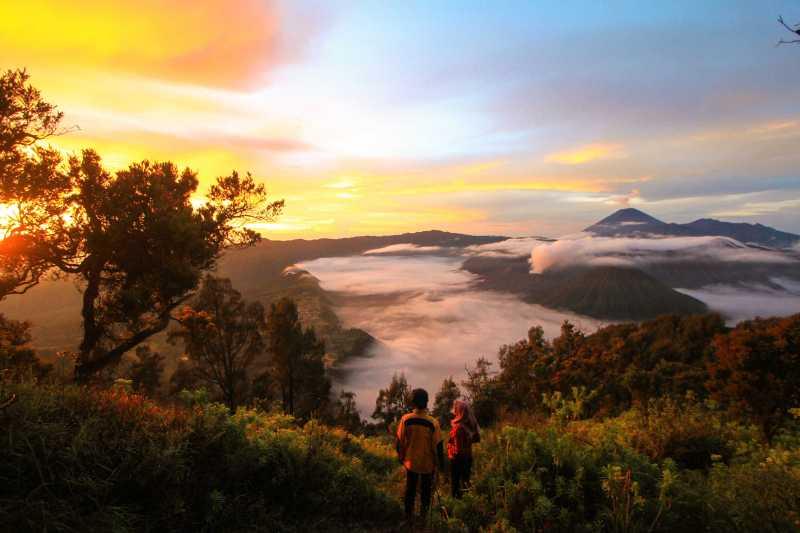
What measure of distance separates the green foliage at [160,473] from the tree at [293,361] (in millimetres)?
27746

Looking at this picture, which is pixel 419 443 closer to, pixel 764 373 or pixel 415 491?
pixel 415 491

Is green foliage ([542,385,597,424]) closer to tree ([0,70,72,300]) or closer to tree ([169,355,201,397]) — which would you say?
tree ([0,70,72,300])

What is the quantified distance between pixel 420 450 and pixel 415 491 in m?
0.62

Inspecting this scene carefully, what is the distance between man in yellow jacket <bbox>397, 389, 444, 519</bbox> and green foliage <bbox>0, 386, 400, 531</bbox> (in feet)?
1.61

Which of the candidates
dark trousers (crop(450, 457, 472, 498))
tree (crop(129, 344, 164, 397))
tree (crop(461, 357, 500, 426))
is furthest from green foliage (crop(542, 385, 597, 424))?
tree (crop(129, 344, 164, 397))

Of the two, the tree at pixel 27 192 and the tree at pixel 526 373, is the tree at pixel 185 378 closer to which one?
the tree at pixel 27 192

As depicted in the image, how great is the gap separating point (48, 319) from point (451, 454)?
258 m

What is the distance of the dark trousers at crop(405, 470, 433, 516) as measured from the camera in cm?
583

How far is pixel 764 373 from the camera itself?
15.9 metres

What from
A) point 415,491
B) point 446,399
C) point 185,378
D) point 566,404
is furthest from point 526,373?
point 415,491

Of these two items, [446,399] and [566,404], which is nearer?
[566,404]

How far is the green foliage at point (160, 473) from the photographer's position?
369 cm

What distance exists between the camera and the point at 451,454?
692cm

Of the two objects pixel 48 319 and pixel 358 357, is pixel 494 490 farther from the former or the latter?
pixel 48 319
